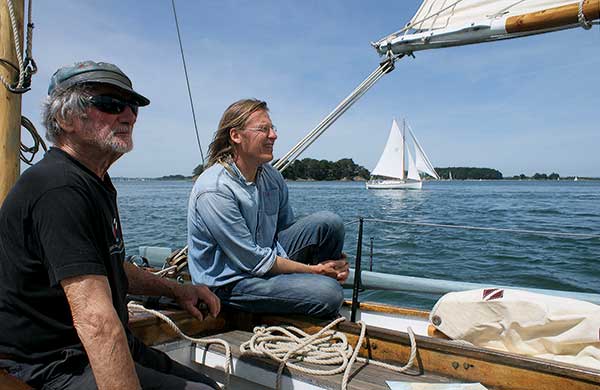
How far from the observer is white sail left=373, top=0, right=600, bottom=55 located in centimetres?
312

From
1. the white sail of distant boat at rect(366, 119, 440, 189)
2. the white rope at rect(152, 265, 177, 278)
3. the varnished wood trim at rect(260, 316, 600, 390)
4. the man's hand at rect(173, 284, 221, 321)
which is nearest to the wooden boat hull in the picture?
the varnished wood trim at rect(260, 316, 600, 390)

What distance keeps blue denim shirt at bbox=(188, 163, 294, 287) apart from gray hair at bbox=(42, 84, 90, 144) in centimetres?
110

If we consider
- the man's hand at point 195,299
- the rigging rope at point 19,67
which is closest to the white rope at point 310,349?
the man's hand at point 195,299

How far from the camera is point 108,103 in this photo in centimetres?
160

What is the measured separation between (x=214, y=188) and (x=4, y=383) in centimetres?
140

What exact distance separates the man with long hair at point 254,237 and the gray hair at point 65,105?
3.61ft

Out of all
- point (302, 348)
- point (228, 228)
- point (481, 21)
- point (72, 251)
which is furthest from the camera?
point (481, 21)

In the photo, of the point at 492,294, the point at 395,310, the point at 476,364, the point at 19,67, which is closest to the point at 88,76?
the point at 19,67

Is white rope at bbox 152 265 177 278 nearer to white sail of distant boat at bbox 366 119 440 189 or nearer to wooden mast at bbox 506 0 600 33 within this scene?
wooden mast at bbox 506 0 600 33

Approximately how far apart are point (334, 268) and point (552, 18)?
219 centimetres

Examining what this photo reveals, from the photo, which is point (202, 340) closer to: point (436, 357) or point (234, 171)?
point (234, 171)

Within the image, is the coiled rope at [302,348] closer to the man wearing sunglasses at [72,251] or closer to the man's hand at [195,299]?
the man's hand at [195,299]

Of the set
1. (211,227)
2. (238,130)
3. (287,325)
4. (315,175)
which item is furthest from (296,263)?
(315,175)

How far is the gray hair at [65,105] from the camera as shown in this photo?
1.55 meters
